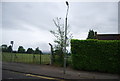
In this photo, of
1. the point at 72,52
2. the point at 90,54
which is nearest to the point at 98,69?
the point at 90,54

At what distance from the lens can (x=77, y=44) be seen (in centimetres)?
1218

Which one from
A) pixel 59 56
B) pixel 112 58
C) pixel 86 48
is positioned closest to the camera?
pixel 112 58

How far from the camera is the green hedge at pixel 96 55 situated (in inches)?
441

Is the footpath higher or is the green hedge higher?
the green hedge

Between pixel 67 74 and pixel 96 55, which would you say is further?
pixel 96 55

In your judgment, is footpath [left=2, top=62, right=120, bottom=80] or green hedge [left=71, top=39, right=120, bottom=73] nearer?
footpath [left=2, top=62, right=120, bottom=80]

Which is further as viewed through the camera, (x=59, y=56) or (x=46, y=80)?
(x=59, y=56)

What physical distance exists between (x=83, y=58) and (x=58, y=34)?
15.6 feet

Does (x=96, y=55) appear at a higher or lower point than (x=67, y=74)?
higher

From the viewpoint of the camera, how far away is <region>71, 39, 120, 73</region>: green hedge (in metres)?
11.2

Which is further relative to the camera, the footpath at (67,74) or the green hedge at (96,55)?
the green hedge at (96,55)

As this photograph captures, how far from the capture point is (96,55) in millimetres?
11641

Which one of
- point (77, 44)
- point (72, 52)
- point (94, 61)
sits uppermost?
point (77, 44)

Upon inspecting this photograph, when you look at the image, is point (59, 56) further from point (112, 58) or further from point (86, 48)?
point (112, 58)
